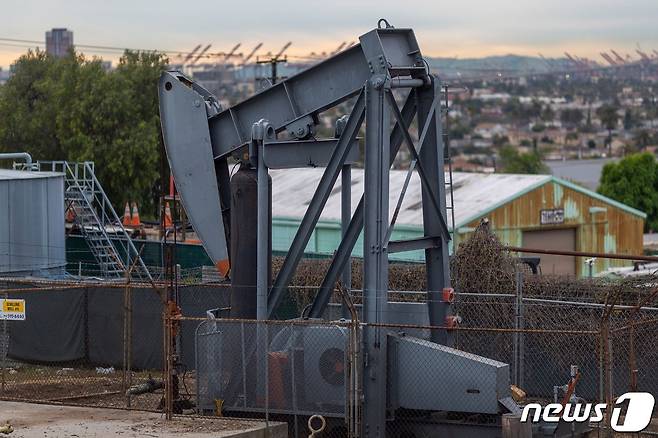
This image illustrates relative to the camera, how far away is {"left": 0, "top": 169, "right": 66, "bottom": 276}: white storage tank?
31.5 meters

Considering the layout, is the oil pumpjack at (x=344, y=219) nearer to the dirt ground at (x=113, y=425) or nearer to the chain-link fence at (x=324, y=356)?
the chain-link fence at (x=324, y=356)

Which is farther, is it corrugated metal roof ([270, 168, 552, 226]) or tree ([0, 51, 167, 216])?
tree ([0, 51, 167, 216])

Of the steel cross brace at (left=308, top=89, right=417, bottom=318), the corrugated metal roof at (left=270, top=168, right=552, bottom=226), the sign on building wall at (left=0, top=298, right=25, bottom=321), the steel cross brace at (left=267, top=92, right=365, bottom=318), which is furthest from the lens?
the corrugated metal roof at (left=270, top=168, right=552, bottom=226)

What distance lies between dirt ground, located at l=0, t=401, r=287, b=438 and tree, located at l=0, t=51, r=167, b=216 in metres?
37.9

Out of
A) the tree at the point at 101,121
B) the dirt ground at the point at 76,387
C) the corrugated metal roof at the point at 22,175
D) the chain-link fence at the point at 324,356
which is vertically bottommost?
the dirt ground at the point at 76,387

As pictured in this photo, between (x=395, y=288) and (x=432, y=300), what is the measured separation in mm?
8693

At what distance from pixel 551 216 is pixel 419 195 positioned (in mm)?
4710

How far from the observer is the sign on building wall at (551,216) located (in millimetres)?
44438

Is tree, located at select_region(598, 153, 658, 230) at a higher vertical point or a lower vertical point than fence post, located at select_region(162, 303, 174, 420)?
higher

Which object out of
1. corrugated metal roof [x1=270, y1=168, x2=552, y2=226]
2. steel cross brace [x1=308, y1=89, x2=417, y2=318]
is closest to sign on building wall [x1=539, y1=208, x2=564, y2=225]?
corrugated metal roof [x1=270, y1=168, x2=552, y2=226]

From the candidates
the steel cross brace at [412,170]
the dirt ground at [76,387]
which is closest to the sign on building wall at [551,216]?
the dirt ground at [76,387]

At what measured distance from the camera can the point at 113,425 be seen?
54.1 feet

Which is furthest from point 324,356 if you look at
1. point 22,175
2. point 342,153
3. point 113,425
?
point 22,175

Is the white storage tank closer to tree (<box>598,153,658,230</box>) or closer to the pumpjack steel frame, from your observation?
the pumpjack steel frame
